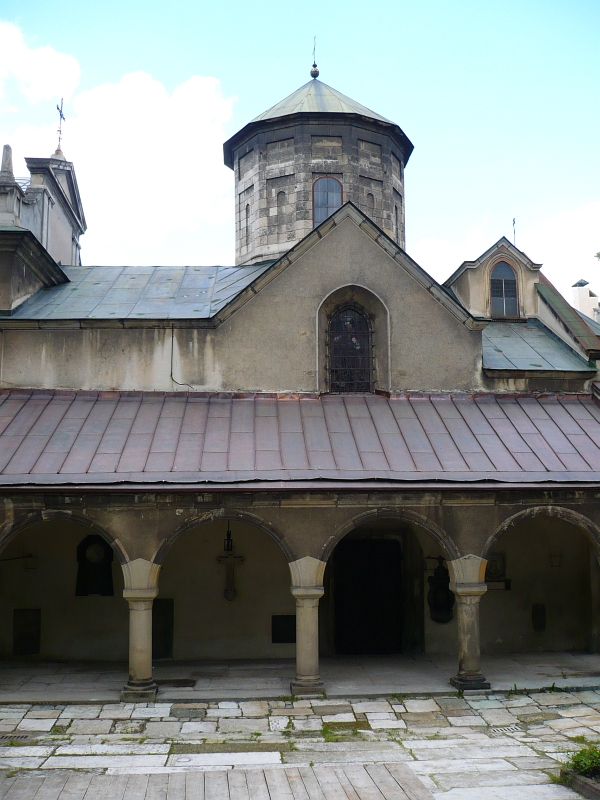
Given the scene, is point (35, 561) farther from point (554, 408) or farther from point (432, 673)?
point (554, 408)

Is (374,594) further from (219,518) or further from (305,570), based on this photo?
(219,518)

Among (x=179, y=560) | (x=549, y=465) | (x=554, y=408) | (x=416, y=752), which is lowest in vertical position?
(x=416, y=752)

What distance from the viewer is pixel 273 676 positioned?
13977mm

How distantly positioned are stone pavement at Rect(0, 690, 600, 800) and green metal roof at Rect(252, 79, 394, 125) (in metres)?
14.9

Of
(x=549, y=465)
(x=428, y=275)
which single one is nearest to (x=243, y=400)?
(x=428, y=275)

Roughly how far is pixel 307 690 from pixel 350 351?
671cm

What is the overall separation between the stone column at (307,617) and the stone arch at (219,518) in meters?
0.27

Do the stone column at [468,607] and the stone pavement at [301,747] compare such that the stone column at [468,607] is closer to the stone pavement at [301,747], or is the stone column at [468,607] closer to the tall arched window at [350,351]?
the stone pavement at [301,747]

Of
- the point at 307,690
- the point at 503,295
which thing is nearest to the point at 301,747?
the point at 307,690

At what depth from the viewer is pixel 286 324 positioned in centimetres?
1575

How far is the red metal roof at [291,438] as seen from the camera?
1285 centimetres

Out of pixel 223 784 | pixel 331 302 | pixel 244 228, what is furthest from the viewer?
pixel 244 228

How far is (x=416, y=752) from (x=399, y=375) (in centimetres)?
749

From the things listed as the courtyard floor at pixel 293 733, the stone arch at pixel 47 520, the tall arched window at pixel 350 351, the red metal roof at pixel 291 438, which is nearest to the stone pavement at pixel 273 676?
the courtyard floor at pixel 293 733
